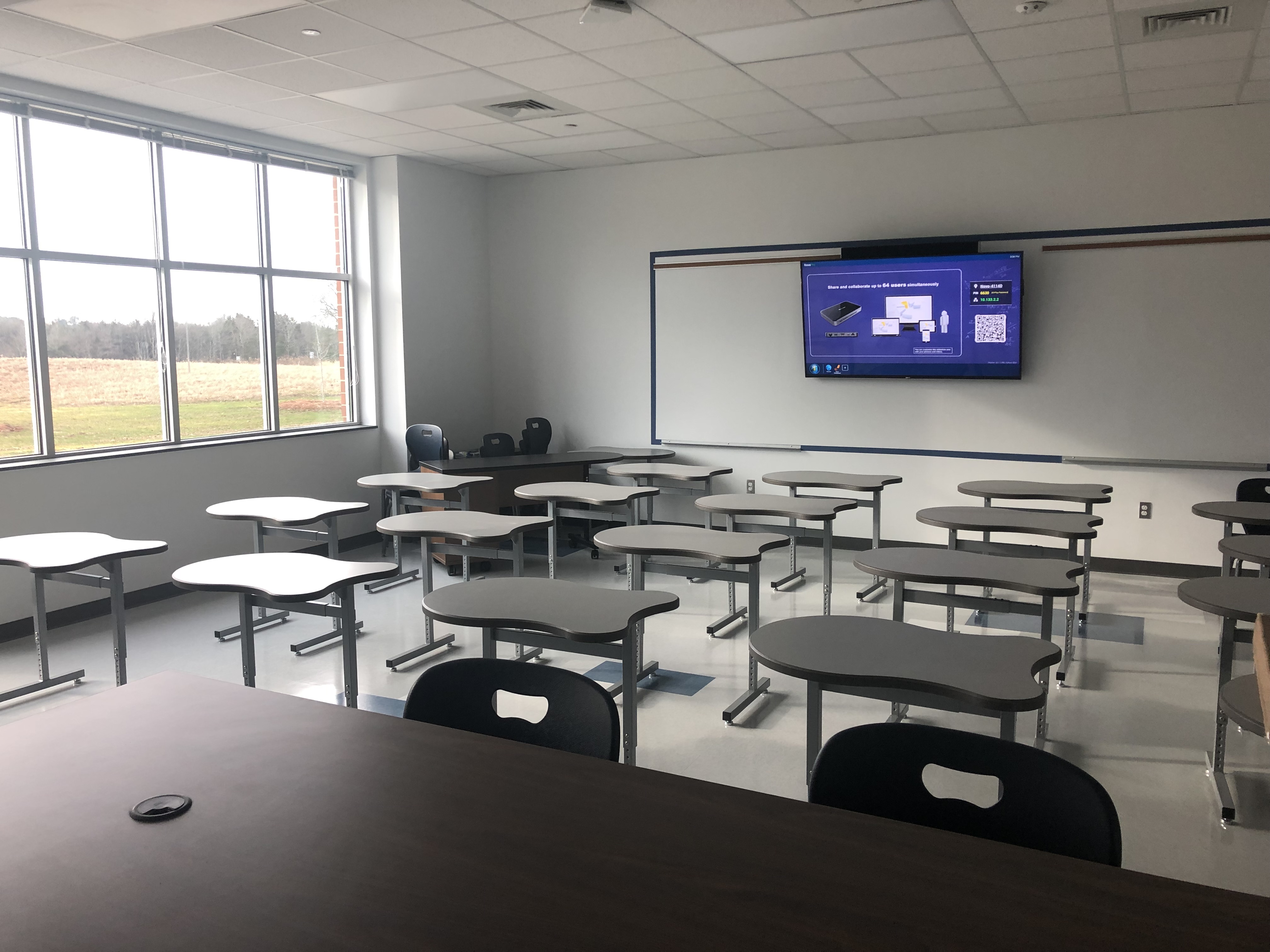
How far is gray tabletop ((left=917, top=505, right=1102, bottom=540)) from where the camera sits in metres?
4.10

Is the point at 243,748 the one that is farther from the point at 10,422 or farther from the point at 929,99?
the point at 929,99

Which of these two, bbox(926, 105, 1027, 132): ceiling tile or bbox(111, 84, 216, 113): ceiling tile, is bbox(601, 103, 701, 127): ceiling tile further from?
bbox(111, 84, 216, 113): ceiling tile

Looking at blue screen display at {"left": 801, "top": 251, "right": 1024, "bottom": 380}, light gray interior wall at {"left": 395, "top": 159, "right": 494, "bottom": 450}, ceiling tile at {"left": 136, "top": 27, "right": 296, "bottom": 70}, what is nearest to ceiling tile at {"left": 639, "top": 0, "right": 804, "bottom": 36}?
ceiling tile at {"left": 136, "top": 27, "right": 296, "bottom": 70}

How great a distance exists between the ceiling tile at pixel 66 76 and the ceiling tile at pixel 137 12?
737 millimetres

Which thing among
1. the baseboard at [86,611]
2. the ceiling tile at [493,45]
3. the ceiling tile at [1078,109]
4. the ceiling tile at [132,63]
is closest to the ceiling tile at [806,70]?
the ceiling tile at [493,45]

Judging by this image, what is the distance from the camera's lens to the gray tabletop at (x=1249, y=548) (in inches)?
139

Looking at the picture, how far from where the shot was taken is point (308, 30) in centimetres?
444

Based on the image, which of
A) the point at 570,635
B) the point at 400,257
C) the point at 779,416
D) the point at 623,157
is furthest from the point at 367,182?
the point at 570,635

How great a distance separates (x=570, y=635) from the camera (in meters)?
2.61

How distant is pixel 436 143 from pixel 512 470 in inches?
98.4

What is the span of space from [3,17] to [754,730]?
4570 mm

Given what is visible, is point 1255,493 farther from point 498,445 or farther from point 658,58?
point 498,445

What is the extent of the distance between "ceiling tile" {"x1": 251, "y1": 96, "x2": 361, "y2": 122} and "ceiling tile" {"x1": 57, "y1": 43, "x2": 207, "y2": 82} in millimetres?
648

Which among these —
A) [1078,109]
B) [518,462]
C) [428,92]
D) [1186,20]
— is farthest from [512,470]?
[1186,20]
